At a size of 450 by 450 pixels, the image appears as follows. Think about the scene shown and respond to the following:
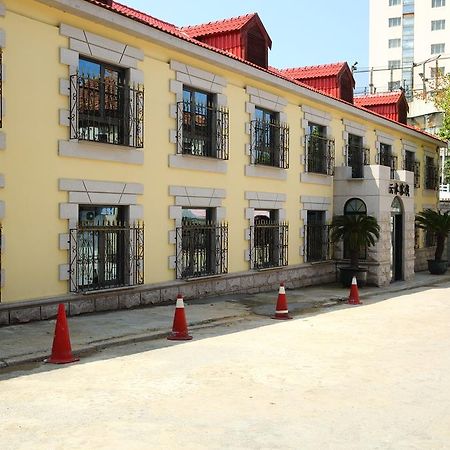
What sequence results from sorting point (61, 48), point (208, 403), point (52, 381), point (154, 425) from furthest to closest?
1. point (61, 48)
2. point (52, 381)
3. point (208, 403)
4. point (154, 425)

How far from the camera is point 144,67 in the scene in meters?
13.0

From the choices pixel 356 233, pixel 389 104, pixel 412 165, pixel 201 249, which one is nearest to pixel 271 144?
pixel 356 233

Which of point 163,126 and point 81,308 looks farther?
point 163,126

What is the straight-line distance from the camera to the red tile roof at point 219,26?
56.4 ft

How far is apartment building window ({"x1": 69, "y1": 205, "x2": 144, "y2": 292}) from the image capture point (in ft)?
37.9

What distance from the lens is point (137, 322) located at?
10.9m

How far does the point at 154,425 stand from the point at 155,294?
788 cm

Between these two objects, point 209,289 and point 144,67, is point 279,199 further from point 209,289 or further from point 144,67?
point 144,67

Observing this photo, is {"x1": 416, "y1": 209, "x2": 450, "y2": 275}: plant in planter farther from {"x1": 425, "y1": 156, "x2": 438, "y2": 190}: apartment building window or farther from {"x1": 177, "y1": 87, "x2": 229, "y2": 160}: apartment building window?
{"x1": 177, "y1": 87, "x2": 229, "y2": 160}: apartment building window

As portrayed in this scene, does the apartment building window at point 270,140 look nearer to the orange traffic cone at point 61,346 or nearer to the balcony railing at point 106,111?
the balcony railing at point 106,111

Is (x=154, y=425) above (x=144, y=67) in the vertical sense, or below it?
below

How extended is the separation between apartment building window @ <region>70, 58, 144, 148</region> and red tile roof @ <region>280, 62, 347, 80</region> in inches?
461

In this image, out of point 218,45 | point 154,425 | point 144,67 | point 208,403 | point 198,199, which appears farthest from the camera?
point 218,45

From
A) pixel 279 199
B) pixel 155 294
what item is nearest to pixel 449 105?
pixel 279 199
